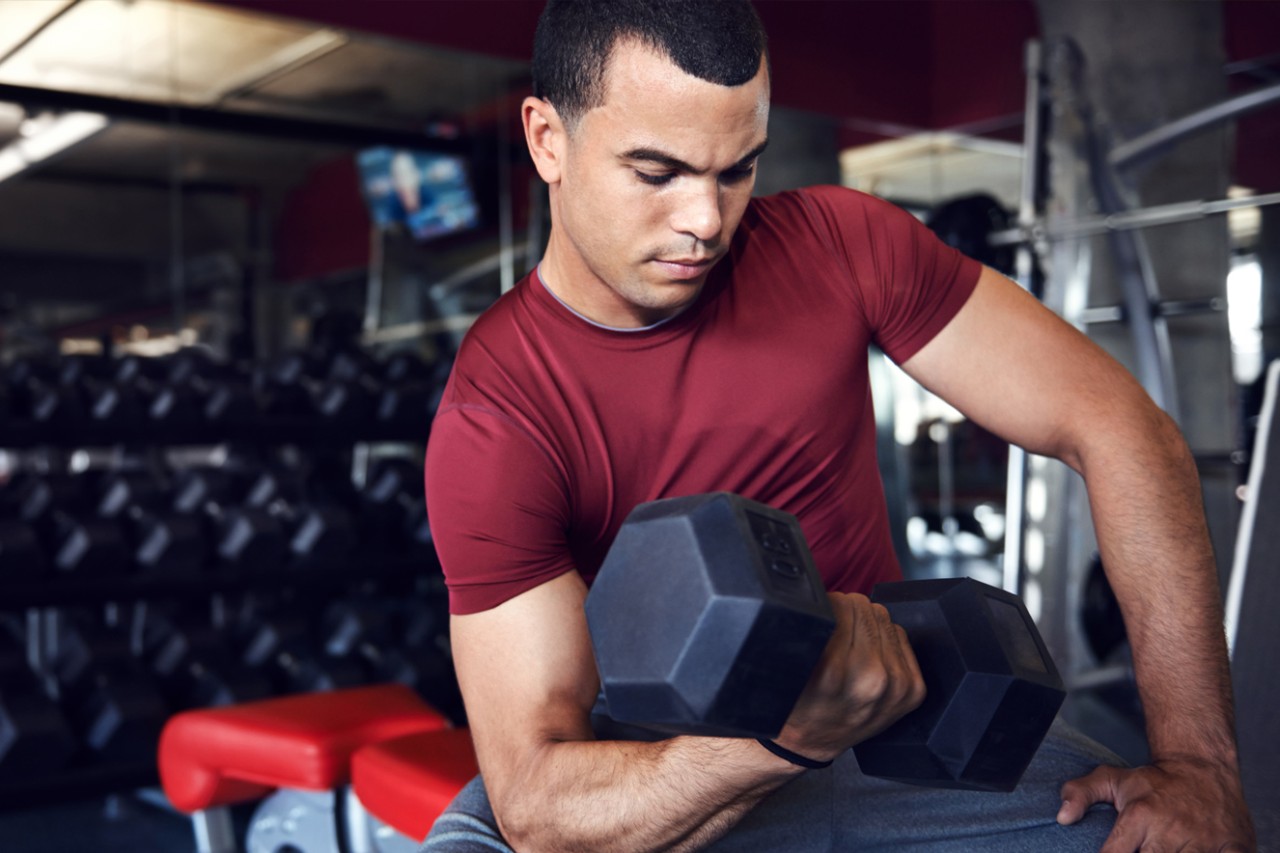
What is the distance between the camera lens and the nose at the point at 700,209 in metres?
1.10

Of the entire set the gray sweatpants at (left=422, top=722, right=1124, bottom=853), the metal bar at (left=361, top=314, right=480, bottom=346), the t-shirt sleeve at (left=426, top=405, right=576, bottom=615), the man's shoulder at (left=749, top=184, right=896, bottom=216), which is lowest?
the gray sweatpants at (left=422, top=722, right=1124, bottom=853)

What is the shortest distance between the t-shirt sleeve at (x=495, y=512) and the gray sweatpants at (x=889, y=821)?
24 centimetres

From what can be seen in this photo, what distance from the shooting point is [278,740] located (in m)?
1.91

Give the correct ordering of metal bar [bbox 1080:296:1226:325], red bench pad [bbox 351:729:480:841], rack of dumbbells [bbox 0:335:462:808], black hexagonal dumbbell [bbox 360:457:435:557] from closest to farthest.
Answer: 1. red bench pad [bbox 351:729:480:841]
2. rack of dumbbells [bbox 0:335:462:808]
3. metal bar [bbox 1080:296:1226:325]
4. black hexagonal dumbbell [bbox 360:457:435:557]

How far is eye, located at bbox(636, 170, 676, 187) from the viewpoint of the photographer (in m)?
1.11

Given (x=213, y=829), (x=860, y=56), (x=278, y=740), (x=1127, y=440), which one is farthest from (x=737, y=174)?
(x=860, y=56)

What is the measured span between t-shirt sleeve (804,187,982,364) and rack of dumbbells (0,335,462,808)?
6.84ft

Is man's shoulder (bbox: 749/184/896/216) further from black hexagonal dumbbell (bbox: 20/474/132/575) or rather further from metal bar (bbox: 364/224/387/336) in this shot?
metal bar (bbox: 364/224/387/336)

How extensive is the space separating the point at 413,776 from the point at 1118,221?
228cm

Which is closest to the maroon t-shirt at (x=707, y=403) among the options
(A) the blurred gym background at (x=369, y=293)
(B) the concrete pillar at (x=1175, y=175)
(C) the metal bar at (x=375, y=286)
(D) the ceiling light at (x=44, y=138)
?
(A) the blurred gym background at (x=369, y=293)

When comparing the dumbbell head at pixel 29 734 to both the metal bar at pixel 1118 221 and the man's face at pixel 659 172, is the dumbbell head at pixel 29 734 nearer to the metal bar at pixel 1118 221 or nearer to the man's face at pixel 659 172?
the man's face at pixel 659 172

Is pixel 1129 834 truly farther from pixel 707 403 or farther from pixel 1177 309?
pixel 1177 309

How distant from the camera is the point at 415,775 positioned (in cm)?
163

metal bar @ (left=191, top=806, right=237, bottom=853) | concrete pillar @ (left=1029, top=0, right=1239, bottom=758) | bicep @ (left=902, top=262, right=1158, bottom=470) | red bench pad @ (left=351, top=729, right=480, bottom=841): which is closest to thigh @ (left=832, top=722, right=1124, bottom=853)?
bicep @ (left=902, top=262, right=1158, bottom=470)
